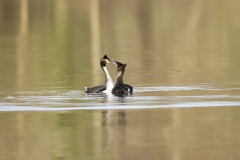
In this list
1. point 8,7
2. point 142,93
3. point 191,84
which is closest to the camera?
point 142,93

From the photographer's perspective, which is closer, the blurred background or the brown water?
the brown water

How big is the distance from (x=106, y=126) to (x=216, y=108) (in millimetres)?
2388

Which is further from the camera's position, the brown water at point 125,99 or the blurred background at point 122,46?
the blurred background at point 122,46

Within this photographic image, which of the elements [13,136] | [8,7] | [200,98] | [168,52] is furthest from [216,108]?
[8,7]

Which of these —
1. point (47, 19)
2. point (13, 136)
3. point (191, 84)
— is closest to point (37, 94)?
point (191, 84)

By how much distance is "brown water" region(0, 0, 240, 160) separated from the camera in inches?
522

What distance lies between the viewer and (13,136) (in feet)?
46.8

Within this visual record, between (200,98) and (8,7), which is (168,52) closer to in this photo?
(200,98)

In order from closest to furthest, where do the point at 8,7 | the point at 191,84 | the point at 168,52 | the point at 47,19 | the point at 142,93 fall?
the point at 142,93 → the point at 191,84 → the point at 168,52 → the point at 47,19 → the point at 8,7

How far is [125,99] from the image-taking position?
18.2 m

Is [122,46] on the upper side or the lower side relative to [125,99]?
upper

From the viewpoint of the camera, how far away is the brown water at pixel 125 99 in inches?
522

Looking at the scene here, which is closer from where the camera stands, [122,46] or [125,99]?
[125,99]

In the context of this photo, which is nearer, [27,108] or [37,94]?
[27,108]
